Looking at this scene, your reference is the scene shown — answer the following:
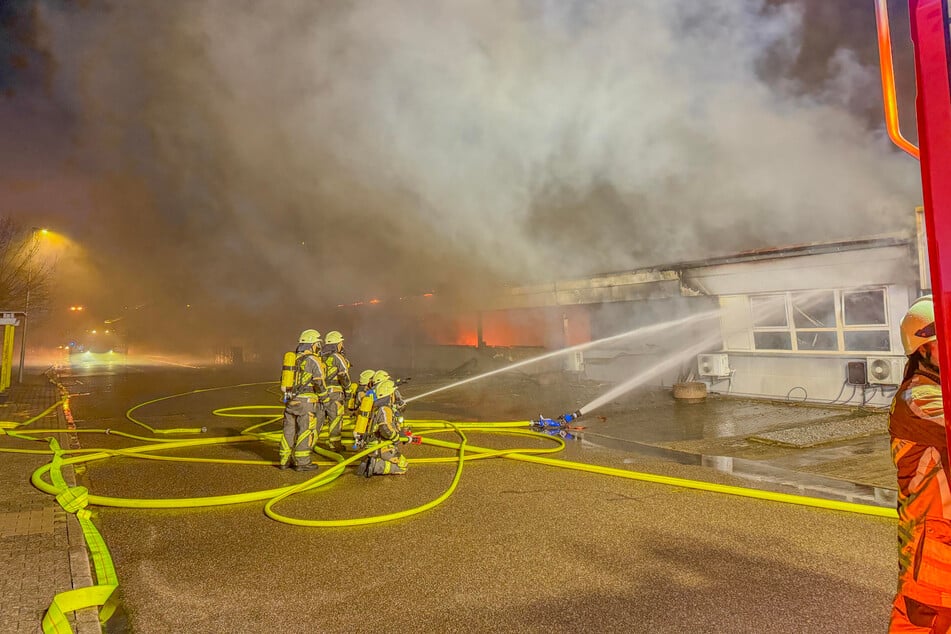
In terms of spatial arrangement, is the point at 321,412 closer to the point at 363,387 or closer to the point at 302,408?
the point at 302,408

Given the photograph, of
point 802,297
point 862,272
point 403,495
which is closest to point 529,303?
point 802,297

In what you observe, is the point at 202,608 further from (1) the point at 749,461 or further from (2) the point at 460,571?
(1) the point at 749,461

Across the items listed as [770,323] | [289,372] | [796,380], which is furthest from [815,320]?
[289,372]

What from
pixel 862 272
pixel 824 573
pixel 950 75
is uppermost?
pixel 862 272

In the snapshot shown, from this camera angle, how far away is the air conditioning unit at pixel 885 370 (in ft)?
29.3

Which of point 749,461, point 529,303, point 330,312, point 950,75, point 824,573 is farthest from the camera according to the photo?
point 330,312

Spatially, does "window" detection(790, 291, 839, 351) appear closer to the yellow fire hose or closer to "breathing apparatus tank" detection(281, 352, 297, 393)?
the yellow fire hose

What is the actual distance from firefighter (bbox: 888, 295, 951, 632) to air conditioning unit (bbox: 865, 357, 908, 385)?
8.72 meters

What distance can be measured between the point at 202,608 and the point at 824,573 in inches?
158

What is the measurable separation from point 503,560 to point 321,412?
12.6ft

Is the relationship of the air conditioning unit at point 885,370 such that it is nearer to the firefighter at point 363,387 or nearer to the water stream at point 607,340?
the water stream at point 607,340

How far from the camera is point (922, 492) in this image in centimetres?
185

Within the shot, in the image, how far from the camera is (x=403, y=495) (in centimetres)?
551

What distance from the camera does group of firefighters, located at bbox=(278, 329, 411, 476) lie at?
6285 mm
